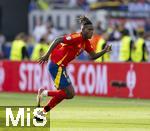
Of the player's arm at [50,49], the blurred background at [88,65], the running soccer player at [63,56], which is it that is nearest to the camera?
the player's arm at [50,49]

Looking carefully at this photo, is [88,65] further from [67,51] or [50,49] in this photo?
[50,49]

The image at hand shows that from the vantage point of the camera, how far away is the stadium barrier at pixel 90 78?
23906mm

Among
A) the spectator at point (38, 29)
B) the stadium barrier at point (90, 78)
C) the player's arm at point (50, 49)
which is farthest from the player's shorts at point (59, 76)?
the spectator at point (38, 29)

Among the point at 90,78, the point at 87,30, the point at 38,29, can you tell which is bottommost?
the point at 90,78

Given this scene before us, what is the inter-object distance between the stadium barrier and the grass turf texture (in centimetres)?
46

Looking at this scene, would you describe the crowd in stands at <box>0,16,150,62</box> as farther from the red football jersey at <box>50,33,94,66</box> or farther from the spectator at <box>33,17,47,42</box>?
the red football jersey at <box>50,33,94,66</box>

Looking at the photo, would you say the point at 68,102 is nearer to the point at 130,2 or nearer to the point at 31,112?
the point at 31,112

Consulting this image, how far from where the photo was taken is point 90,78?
82.2 ft

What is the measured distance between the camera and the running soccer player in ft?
55.0

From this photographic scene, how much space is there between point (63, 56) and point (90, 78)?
8.18 meters

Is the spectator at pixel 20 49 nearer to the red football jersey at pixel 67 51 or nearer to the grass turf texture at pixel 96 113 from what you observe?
the grass turf texture at pixel 96 113

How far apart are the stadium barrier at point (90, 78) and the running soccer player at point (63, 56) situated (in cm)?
698

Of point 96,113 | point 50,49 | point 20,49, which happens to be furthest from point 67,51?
point 20,49

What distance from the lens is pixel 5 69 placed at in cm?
2741
